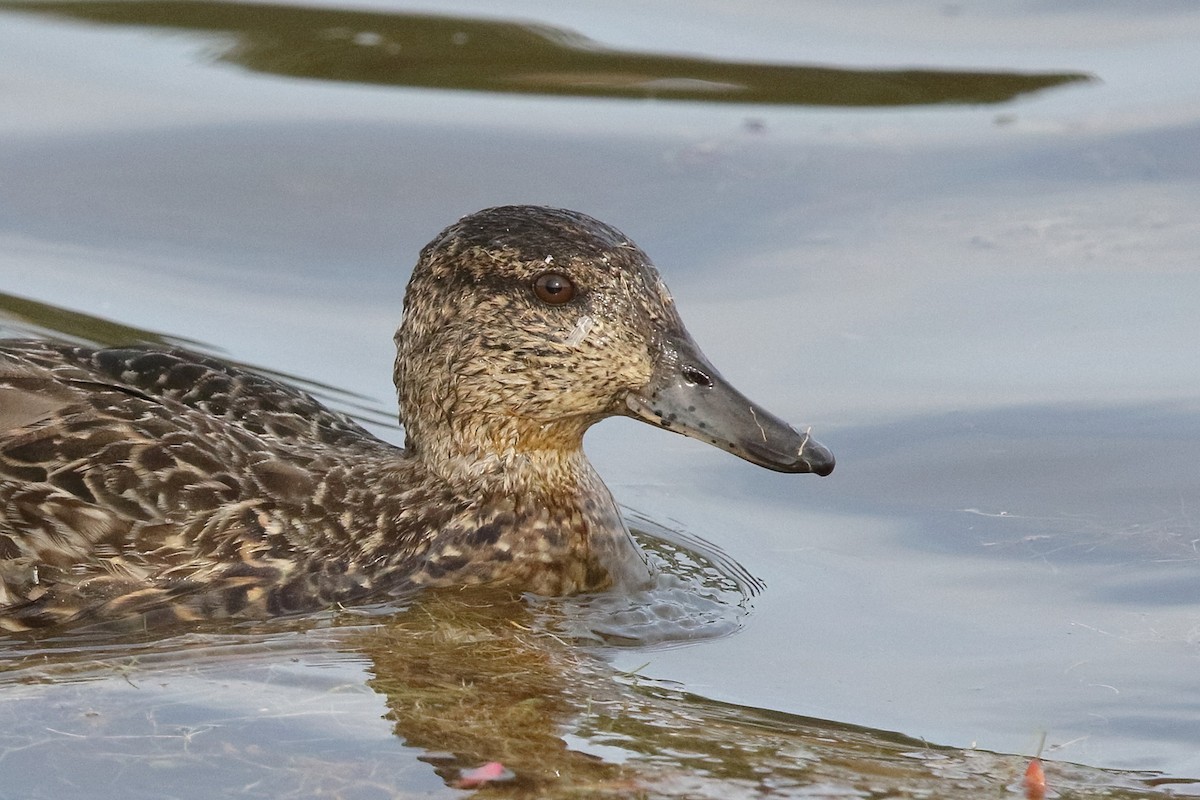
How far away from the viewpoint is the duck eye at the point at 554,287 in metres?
6.74

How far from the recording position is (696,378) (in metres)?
6.69

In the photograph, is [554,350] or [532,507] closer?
[554,350]

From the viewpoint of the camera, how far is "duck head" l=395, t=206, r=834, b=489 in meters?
6.67

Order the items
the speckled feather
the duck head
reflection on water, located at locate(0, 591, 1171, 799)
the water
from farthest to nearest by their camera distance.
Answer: the duck head < the speckled feather < the water < reflection on water, located at locate(0, 591, 1171, 799)

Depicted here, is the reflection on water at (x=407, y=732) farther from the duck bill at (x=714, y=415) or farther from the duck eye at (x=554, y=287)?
the duck eye at (x=554, y=287)

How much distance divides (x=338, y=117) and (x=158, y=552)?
585 cm

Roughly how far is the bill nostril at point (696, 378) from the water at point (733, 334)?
79cm

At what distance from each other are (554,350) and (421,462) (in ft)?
2.43

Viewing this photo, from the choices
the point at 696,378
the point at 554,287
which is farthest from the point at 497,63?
the point at 696,378

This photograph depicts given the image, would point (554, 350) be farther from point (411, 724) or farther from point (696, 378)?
point (411, 724)

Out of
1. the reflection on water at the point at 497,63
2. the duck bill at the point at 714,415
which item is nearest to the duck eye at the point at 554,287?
the duck bill at the point at 714,415

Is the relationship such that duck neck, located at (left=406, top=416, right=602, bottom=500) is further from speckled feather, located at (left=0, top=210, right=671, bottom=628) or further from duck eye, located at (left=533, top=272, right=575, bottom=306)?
duck eye, located at (left=533, top=272, right=575, bottom=306)

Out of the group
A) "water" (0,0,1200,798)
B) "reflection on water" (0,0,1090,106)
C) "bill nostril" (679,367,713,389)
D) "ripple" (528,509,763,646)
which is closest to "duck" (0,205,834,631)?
"bill nostril" (679,367,713,389)

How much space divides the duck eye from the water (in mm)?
1028
